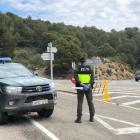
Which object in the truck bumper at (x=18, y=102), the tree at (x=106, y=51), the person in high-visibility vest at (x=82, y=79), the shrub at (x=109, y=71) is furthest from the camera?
the tree at (x=106, y=51)

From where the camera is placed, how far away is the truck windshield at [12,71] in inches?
281

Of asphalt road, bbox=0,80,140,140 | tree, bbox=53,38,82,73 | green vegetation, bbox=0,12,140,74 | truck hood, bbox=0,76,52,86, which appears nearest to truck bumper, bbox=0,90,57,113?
truck hood, bbox=0,76,52,86

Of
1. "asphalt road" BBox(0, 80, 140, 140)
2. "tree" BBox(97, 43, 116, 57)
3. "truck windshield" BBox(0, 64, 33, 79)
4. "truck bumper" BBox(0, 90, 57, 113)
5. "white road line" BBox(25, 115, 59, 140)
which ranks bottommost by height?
"asphalt road" BBox(0, 80, 140, 140)

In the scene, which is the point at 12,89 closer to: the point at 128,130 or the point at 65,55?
the point at 128,130

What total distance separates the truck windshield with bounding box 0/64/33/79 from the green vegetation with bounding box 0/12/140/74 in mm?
30020

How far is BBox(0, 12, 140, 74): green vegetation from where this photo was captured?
39.3m

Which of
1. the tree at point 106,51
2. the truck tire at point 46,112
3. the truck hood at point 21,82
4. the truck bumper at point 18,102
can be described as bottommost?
the truck tire at point 46,112

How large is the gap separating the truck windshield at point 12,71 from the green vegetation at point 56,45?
30020 mm

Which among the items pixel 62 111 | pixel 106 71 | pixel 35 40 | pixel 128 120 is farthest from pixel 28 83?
pixel 35 40

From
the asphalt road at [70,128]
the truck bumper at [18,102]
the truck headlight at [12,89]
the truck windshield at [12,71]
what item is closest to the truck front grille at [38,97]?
the truck bumper at [18,102]

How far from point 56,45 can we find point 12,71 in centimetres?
4126

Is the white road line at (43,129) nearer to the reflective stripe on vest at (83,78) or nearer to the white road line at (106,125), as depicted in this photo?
the white road line at (106,125)

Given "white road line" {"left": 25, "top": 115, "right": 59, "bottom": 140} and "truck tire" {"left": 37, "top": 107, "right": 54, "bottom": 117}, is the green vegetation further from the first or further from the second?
"white road line" {"left": 25, "top": 115, "right": 59, "bottom": 140}

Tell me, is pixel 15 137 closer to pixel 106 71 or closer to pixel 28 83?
pixel 28 83
